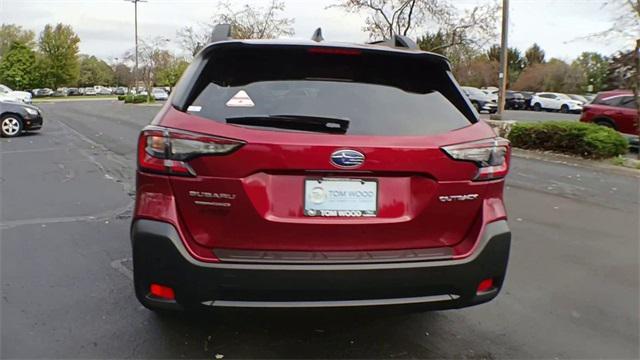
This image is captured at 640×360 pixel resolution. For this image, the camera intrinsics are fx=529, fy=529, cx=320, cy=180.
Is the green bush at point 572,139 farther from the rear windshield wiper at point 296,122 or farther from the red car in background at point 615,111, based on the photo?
the rear windshield wiper at point 296,122

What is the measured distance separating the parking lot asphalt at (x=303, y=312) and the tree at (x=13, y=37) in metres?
83.6

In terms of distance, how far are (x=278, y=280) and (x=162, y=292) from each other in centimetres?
59

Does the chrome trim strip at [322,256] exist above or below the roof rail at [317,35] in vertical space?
below

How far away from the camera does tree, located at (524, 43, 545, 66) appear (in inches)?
2798

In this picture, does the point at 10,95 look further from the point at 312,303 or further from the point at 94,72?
the point at 94,72

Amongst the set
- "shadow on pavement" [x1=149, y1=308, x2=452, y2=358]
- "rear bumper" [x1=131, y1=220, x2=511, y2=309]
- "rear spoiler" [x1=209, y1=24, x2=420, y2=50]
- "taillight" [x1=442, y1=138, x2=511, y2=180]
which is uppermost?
"rear spoiler" [x1=209, y1=24, x2=420, y2=50]

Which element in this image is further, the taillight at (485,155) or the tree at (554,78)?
the tree at (554,78)

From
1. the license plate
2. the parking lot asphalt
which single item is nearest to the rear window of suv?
the license plate

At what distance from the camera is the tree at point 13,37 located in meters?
77.1

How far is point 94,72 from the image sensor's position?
331 feet

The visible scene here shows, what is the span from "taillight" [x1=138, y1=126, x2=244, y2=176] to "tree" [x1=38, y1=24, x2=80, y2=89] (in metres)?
83.9

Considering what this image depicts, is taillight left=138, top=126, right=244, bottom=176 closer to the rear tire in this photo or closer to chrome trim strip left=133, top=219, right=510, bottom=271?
chrome trim strip left=133, top=219, right=510, bottom=271

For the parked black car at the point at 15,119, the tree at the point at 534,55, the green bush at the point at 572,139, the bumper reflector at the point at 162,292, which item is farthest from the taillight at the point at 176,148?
the tree at the point at 534,55

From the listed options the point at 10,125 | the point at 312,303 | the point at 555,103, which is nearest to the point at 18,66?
the point at 10,125
